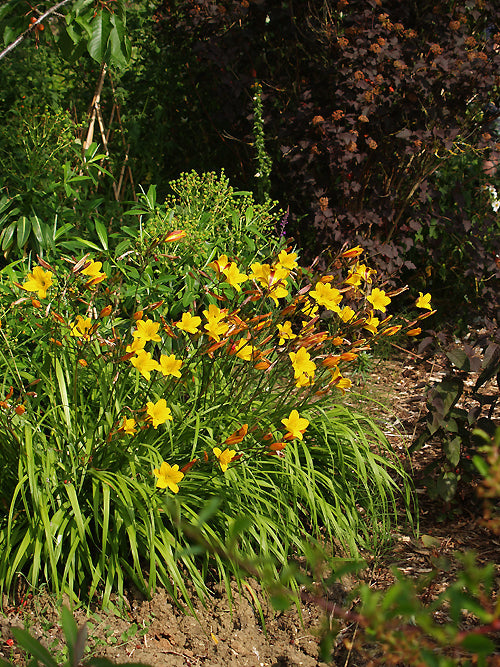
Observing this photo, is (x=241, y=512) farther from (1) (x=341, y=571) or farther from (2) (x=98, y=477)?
(1) (x=341, y=571)

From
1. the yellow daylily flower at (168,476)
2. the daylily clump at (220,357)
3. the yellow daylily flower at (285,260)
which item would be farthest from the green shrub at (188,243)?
the yellow daylily flower at (168,476)

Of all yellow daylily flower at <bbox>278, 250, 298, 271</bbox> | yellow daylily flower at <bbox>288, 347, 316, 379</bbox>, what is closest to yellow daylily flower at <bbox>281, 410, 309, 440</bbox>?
yellow daylily flower at <bbox>288, 347, 316, 379</bbox>

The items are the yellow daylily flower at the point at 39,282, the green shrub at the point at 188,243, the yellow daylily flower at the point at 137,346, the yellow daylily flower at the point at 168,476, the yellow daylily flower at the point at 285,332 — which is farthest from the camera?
the green shrub at the point at 188,243

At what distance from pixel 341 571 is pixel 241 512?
1585mm

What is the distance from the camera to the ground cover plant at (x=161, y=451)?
6.51 ft

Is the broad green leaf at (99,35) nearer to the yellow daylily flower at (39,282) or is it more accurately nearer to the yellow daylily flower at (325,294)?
the yellow daylily flower at (39,282)

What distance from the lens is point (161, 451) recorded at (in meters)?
2.32

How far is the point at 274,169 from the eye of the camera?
182 inches

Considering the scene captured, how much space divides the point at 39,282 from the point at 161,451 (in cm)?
74

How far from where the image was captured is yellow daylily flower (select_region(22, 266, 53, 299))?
203 centimetres

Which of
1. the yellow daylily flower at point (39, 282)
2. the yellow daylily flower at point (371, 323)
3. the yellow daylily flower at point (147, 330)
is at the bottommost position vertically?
the yellow daylily flower at point (371, 323)

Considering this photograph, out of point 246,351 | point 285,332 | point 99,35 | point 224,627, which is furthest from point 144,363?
point 99,35

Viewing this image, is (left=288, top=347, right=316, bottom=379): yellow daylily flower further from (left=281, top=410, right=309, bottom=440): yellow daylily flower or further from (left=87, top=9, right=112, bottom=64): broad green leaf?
(left=87, top=9, right=112, bottom=64): broad green leaf

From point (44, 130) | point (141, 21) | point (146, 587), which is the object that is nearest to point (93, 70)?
point (141, 21)
